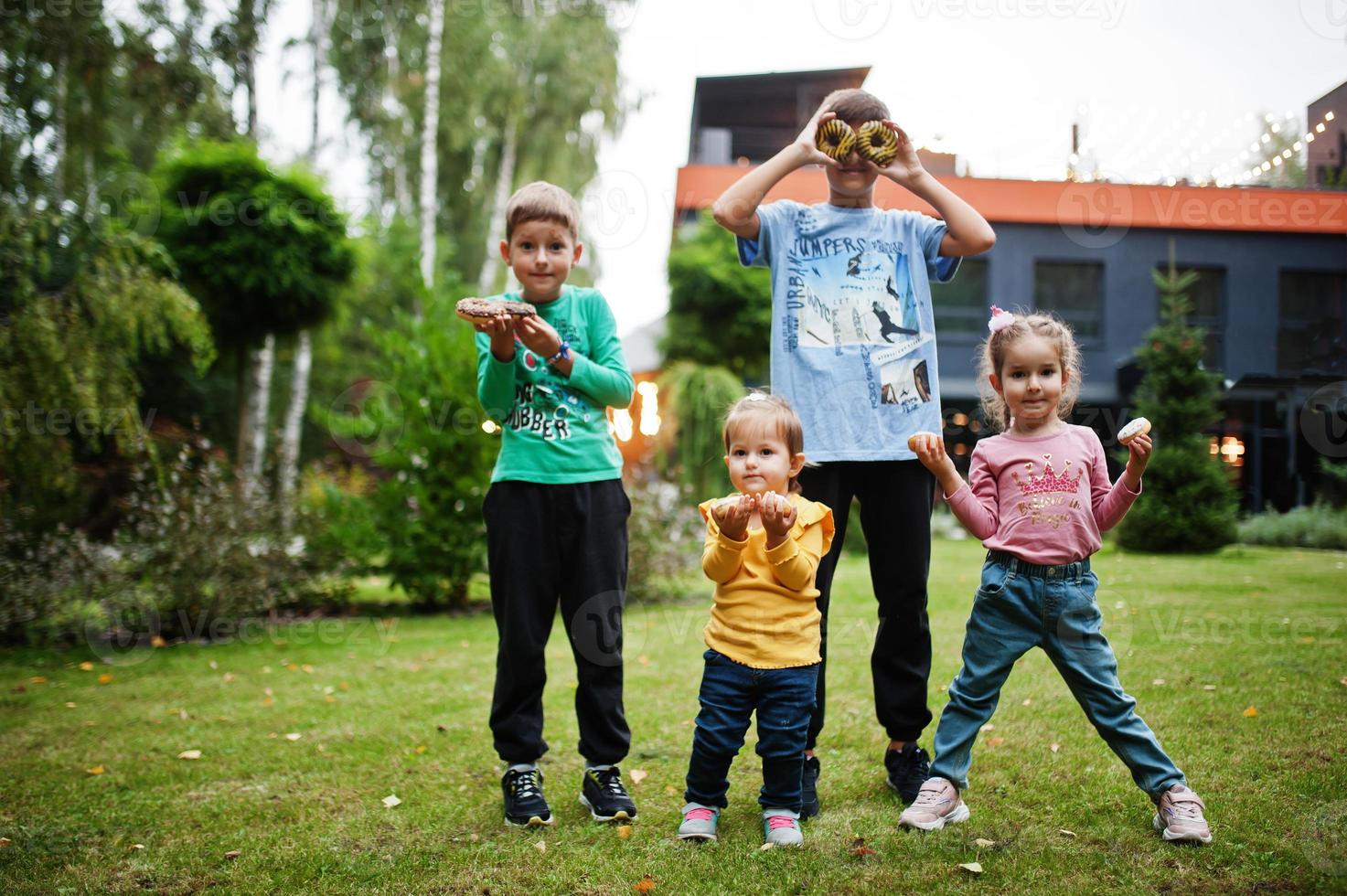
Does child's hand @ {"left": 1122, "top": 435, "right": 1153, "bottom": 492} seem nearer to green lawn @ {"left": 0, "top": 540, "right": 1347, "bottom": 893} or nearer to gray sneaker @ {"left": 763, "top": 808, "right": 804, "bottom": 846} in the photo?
green lawn @ {"left": 0, "top": 540, "right": 1347, "bottom": 893}

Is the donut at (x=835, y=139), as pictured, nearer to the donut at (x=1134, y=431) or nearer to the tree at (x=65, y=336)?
the donut at (x=1134, y=431)

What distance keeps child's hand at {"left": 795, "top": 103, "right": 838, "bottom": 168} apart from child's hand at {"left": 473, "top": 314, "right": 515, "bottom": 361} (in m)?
0.93

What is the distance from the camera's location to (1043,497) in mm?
2406

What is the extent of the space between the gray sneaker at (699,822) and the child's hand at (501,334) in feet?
4.40

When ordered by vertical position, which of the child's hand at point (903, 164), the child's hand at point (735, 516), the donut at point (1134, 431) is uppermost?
the child's hand at point (903, 164)

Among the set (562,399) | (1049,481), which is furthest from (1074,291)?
(562,399)

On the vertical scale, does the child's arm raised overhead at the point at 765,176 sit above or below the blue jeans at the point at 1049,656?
above

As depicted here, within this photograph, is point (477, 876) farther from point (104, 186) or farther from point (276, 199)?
point (104, 186)

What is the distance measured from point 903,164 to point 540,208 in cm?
106

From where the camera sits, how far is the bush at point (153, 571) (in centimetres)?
604

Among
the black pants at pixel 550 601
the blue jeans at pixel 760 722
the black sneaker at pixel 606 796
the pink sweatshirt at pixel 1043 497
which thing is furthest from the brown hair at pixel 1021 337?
the black sneaker at pixel 606 796

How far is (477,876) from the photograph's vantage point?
7.24 feet

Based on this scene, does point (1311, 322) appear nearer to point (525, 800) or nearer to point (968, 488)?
point (968, 488)

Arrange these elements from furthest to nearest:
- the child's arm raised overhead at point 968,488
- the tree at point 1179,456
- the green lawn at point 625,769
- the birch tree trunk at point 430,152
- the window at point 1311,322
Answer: the birch tree trunk at point 430,152 → the tree at point 1179,456 → the window at point 1311,322 → the child's arm raised overhead at point 968,488 → the green lawn at point 625,769
